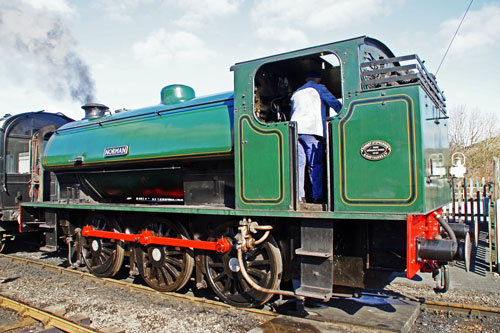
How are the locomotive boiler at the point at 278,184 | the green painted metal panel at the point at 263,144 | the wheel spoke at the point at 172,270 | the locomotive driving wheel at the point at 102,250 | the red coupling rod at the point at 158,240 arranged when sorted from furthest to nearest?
the locomotive driving wheel at the point at 102,250
the wheel spoke at the point at 172,270
the red coupling rod at the point at 158,240
the green painted metal panel at the point at 263,144
the locomotive boiler at the point at 278,184

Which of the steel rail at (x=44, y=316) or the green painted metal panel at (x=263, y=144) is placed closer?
the green painted metal panel at (x=263, y=144)

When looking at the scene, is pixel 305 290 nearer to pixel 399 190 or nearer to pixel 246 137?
pixel 399 190

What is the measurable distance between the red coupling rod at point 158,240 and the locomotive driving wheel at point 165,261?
0.51 feet

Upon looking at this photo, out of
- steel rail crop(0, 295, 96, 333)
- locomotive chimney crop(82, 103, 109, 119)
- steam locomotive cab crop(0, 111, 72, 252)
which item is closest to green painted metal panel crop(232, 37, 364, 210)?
steel rail crop(0, 295, 96, 333)

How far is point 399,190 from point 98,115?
239 inches

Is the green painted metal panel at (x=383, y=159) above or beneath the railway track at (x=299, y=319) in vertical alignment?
above

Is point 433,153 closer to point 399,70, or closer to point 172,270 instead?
point 399,70

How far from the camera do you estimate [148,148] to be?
5805 mm

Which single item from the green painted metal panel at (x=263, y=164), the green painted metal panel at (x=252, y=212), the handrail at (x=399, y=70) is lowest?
the green painted metal panel at (x=252, y=212)

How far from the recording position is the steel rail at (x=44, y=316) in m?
4.25

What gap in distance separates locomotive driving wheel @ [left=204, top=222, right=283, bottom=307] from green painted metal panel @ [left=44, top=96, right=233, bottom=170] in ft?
3.88

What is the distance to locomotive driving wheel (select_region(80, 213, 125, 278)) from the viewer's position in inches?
250

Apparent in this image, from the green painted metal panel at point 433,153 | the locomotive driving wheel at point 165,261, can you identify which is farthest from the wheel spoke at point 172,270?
the green painted metal panel at point 433,153

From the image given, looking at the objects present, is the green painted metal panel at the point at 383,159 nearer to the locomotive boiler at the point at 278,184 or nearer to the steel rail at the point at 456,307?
the locomotive boiler at the point at 278,184
